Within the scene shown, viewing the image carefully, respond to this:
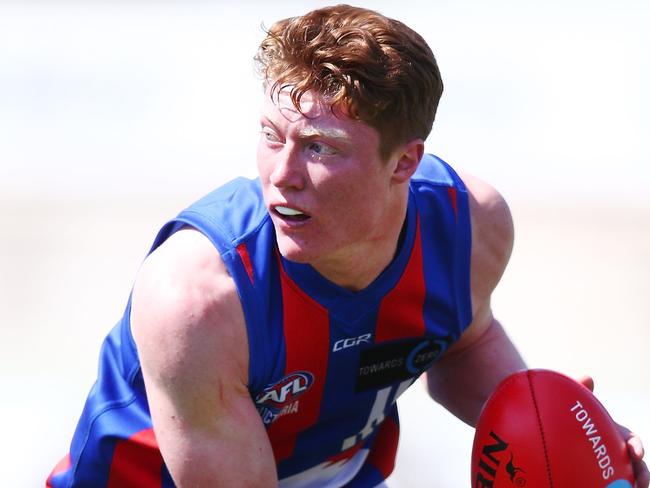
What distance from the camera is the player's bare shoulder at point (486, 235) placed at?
10.6 ft

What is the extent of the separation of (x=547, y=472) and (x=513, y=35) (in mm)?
6337

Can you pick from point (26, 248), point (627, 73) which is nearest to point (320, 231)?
point (26, 248)

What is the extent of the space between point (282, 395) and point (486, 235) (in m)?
0.69

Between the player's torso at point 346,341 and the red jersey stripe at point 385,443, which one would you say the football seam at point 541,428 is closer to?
the player's torso at point 346,341

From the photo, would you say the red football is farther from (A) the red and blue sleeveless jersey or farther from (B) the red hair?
(B) the red hair

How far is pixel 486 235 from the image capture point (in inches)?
128

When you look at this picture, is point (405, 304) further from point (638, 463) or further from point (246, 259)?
point (638, 463)

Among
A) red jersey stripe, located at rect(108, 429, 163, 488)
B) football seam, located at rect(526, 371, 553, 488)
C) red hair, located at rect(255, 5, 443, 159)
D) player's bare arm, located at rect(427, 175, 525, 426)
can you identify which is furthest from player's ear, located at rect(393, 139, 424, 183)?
red jersey stripe, located at rect(108, 429, 163, 488)

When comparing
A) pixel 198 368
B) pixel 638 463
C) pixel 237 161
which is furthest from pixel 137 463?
pixel 237 161

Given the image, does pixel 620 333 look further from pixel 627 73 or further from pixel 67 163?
pixel 67 163

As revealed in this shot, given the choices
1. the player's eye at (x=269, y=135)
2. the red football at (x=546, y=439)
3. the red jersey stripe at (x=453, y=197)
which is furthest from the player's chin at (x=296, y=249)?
the red football at (x=546, y=439)

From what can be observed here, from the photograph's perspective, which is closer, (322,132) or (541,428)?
(322,132)

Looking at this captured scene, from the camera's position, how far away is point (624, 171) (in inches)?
297

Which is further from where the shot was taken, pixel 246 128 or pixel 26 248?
pixel 246 128
